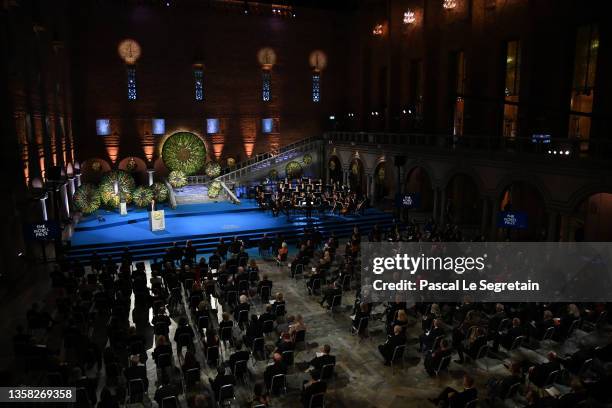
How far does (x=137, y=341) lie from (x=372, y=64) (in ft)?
106

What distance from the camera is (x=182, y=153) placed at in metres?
36.7

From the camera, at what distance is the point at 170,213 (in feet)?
98.7

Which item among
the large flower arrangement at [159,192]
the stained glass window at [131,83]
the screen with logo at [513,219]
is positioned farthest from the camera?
the stained glass window at [131,83]

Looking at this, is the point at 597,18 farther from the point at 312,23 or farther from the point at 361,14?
the point at 312,23

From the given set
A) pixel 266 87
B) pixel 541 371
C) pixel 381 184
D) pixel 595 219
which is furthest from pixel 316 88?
pixel 541 371

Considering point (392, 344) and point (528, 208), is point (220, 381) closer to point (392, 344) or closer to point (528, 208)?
point (392, 344)

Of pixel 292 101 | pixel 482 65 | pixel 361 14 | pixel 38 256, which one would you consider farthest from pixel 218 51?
pixel 38 256

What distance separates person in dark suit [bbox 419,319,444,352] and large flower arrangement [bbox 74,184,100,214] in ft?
68.8

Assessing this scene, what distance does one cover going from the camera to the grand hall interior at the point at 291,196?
1109cm

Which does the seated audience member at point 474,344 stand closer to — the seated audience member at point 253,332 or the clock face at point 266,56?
the seated audience member at point 253,332

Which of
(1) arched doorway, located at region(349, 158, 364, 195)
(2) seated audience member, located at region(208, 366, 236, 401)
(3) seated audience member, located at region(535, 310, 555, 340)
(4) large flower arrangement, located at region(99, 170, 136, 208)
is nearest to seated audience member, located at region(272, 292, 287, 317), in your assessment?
(2) seated audience member, located at region(208, 366, 236, 401)

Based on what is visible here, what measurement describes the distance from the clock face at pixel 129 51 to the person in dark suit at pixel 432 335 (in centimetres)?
3170

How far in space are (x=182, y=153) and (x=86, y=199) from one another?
37.5 ft

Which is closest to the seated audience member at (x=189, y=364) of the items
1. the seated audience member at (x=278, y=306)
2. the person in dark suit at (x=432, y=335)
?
the seated audience member at (x=278, y=306)
